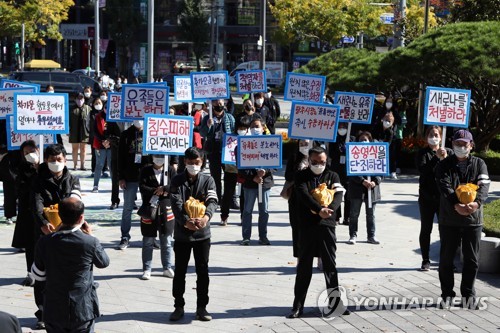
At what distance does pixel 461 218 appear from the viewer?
998 cm

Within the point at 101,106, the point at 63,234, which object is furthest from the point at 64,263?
the point at 101,106

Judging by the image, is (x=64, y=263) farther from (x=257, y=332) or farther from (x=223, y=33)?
(x=223, y=33)

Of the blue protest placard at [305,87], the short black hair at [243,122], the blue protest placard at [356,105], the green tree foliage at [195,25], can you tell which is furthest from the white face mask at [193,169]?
the green tree foliage at [195,25]

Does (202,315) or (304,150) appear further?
(304,150)

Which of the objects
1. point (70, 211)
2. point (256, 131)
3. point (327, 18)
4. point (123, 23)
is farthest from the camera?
point (123, 23)

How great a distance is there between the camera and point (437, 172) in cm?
1028

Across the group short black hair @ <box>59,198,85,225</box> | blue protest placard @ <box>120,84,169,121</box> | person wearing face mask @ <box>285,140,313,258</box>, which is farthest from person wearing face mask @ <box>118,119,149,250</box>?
short black hair @ <box>59,198,85,225</box>

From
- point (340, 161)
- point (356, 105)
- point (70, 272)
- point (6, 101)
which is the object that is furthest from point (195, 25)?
point (70, 272)

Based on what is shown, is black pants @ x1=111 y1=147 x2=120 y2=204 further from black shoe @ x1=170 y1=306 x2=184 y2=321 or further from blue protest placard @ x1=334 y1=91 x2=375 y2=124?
black shoe @ x1=170 y1=306 x2=184 y2=321

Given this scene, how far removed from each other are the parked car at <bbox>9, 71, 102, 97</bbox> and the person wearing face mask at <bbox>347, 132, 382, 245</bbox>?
71.8ft

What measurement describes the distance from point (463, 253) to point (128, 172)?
504 centimetres

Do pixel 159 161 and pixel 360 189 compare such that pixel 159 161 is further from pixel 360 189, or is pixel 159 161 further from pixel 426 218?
pixel 426 218

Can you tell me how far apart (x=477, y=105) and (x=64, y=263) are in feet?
54.3

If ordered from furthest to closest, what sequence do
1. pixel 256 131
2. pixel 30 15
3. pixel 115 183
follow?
pixel 30 15
pixel 115 183
pixel 256 131
